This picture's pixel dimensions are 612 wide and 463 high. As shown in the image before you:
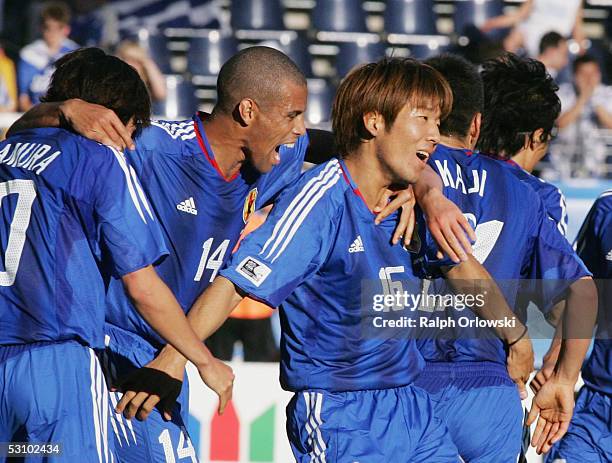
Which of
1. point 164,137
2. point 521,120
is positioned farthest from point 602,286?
point 164,137

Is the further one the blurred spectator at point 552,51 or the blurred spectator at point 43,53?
the blurred spectator at point 552,51

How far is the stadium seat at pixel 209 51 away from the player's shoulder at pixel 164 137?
6.98 meters

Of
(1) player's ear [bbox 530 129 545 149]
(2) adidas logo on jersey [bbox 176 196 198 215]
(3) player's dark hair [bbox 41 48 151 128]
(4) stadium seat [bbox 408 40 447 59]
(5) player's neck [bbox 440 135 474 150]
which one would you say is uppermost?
(3) player's dark hair [bbox 41 48 151 128]

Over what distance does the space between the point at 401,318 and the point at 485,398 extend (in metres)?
0.56

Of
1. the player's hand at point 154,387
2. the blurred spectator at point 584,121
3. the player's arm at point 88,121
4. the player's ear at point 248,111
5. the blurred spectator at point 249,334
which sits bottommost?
the blurred spectator at point 249,334

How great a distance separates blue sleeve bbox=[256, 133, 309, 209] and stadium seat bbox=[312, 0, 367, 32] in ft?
23.9

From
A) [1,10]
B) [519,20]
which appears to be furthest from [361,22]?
[1,10]

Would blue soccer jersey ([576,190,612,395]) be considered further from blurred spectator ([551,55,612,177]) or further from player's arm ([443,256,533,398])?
blurred spectator ([551,55,612,177])

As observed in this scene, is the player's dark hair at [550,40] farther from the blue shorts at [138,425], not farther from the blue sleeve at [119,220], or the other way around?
the blue sleeve at [119,220]

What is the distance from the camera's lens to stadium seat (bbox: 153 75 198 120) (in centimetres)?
1082

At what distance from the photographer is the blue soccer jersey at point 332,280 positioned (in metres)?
3.57

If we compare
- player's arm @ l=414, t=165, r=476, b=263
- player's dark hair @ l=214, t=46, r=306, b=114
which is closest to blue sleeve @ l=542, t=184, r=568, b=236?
player's arm @ l=414, t=165, r=476, b=263

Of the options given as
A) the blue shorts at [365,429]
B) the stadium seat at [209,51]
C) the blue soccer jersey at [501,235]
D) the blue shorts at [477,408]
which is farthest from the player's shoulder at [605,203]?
the stadium seat at [209,51]

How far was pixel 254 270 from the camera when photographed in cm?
347
